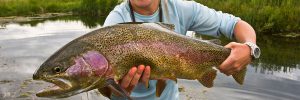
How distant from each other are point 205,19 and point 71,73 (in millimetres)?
1742

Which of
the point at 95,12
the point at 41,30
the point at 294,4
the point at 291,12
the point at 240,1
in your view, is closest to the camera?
the point at 291,12

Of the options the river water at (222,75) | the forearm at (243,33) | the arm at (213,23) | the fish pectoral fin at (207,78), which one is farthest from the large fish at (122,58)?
the river water at (222,75)

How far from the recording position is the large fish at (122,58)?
289 centimetres

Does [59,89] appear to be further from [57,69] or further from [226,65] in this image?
[226,65]

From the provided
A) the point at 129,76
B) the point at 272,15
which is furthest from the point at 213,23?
the point at 272,15

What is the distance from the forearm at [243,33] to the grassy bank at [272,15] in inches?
547

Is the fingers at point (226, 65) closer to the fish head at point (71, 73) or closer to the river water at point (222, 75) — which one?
the fish head at point (71, 73)

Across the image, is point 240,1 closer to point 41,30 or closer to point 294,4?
point 294,4

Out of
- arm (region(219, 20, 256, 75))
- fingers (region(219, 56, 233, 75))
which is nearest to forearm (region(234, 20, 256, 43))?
arm (region(219, 20, 256, 75))

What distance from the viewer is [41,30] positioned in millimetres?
23203

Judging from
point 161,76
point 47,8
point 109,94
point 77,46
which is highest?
point 77,46

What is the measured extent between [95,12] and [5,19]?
20.6 feet

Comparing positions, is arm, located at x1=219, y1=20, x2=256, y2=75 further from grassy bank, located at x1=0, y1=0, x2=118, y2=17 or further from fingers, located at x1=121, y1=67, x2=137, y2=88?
grassy bank, located at x1=0, y1=0, x2=118, y2=17

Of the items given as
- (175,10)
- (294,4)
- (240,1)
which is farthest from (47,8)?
(175,10)
